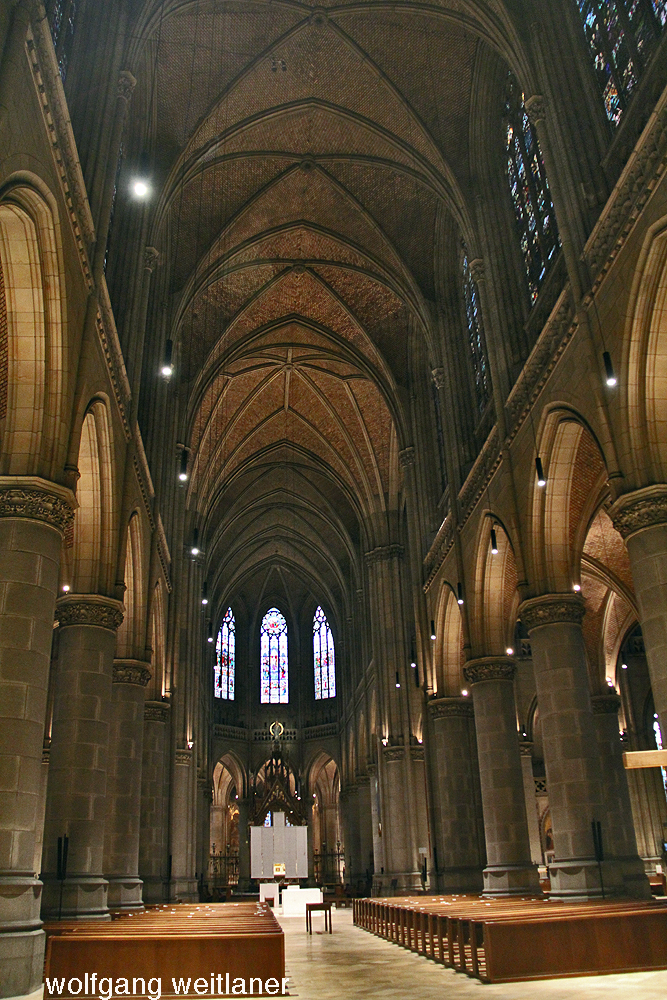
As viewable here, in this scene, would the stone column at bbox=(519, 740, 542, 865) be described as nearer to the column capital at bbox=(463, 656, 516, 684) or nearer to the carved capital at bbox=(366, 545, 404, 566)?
the carved capital at bbox=(366, 545, 404, 566)

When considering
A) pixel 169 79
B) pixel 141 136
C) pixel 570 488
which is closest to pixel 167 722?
pixel 570 488

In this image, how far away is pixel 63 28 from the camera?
13.4 metres

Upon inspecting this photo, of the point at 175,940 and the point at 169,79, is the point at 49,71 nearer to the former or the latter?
the point at 175,940

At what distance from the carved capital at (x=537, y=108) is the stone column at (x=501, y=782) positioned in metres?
11.4

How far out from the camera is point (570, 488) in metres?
16.3

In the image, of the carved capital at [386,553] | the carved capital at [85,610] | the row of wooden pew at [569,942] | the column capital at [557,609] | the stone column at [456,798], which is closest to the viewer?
the row of wooden pew at [569,942]

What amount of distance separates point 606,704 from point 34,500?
766 inches

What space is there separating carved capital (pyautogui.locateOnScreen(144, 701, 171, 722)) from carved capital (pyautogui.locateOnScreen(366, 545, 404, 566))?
45.7 feet

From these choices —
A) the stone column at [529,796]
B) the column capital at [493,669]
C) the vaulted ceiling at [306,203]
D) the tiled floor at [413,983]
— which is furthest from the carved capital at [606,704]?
the tiled floor at [413,983]

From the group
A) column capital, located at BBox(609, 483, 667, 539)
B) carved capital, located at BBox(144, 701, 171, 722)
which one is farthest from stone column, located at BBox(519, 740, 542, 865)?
column capital, located at BBox(609, 483, 667, 539)

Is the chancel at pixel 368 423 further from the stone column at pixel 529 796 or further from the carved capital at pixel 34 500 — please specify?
the stone column at pixel 529 796

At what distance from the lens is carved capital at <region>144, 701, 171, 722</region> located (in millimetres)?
23172

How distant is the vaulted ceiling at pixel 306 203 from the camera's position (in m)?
21.0

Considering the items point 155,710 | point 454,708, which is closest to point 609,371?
point 454,708
